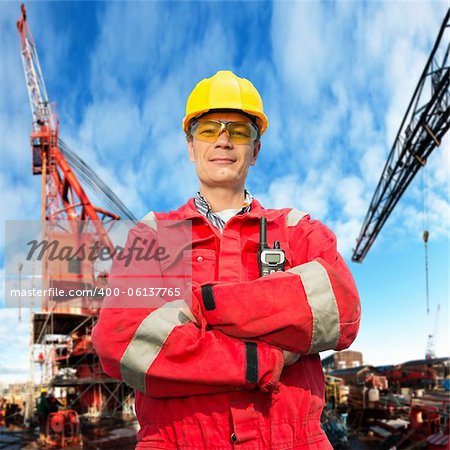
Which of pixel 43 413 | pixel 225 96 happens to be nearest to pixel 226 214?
pixel 225 96

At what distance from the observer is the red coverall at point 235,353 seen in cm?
187

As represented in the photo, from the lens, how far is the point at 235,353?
1.87 m

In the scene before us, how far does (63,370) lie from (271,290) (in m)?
28.2

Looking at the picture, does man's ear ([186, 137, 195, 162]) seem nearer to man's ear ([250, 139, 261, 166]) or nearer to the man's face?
the man's face

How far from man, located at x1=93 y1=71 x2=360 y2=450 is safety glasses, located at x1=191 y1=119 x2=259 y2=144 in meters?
0.41

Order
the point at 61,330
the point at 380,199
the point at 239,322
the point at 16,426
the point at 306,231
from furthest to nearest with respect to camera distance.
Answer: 1. the point at 380,199
2. the point at 61,330
3. the point at 16,426
4. the point at 306,231
5. the point at 239,322

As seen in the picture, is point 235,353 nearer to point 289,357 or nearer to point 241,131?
point 289,357

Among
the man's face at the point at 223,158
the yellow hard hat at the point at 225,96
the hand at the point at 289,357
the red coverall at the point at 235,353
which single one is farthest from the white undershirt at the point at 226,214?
the hand at the point at 289,357

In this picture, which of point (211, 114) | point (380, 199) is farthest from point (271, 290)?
point (380, 199)

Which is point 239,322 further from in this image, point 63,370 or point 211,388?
point 63,370

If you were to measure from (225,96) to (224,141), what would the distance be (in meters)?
0.22

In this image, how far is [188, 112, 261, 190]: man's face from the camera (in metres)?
2.44

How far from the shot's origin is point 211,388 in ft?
6.32

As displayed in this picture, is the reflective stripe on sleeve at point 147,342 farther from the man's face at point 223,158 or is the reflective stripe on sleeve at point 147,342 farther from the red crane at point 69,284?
the red crane at point 69,284
